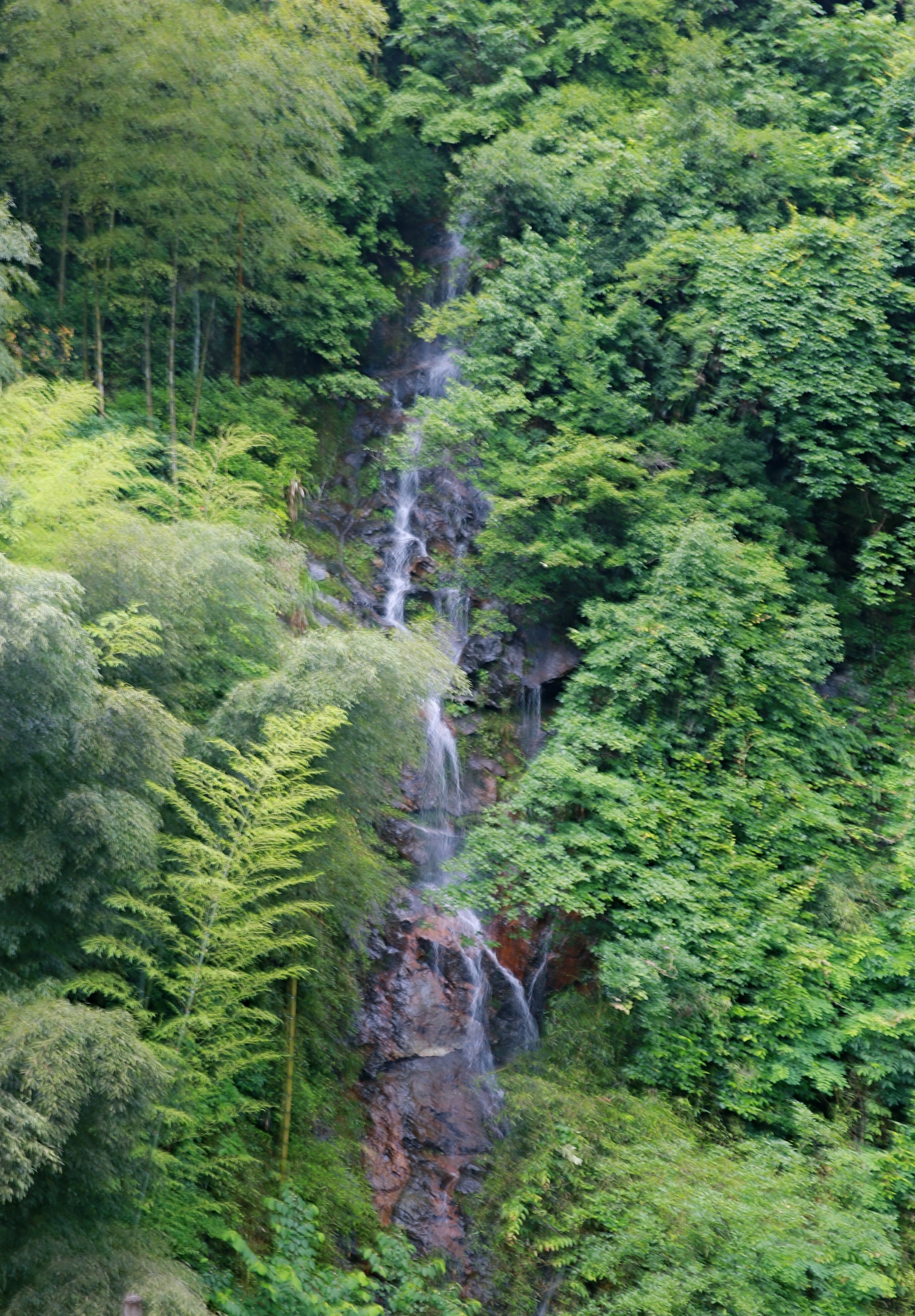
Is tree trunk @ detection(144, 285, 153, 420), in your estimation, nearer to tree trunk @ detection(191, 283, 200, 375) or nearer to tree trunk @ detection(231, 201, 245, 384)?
tree trunk @ detection(191, 283, 200, 375)

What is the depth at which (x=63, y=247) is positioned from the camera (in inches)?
447

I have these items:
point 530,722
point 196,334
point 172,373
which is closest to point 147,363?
point 172,373

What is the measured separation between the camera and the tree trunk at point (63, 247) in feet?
36.1

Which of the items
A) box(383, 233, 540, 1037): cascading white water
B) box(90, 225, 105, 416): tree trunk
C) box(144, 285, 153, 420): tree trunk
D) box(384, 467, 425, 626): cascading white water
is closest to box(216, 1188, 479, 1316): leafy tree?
box(383, 233, 540, 1037): cascading white water

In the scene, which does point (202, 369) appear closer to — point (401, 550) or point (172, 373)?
point (172, 373)

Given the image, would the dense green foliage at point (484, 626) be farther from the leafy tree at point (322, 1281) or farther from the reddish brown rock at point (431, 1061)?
the reddish brown rock at point (431, 1061)

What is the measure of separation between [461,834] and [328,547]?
4.41m

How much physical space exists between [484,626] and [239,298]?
5.27m

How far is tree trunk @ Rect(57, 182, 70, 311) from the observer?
36.1 ft

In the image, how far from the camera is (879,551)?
35.1ft

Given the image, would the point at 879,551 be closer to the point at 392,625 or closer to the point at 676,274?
the point at 676,274

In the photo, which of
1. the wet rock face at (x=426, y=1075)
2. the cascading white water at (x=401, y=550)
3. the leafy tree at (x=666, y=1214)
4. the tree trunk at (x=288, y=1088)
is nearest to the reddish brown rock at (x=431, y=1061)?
the wet rock face at (x=426, y=1075)

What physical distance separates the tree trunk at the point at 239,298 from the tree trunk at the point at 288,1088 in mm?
8874

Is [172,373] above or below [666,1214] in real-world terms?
above
